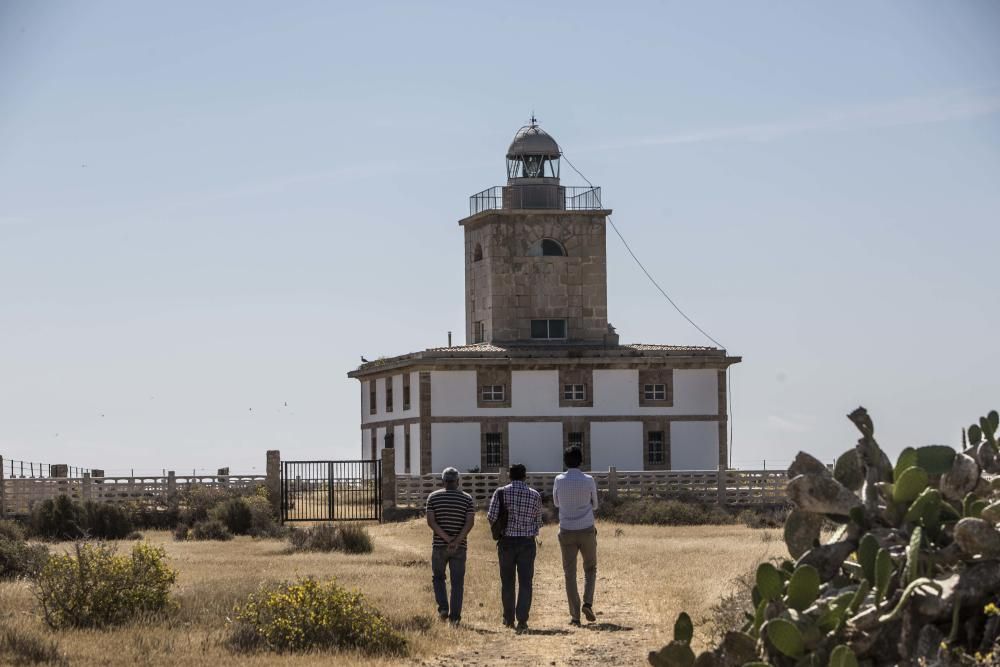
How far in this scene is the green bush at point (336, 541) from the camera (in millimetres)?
27250

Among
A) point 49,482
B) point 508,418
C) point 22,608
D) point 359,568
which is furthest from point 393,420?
point 22,608

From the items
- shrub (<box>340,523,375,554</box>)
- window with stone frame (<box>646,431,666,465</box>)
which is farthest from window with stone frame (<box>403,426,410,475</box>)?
shrub (<box>340,523,375,554</box>)

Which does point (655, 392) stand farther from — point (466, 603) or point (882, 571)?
point (882, 571)

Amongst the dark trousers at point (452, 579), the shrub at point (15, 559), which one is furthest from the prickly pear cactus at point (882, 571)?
the shrub at point (15, 559)

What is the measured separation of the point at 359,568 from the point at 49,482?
842 inches

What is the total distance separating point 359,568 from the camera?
72.4 ft

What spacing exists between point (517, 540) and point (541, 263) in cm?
3613

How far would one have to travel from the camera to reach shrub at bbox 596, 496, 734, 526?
1448 inches

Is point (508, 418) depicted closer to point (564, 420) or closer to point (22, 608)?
point (564, 420)

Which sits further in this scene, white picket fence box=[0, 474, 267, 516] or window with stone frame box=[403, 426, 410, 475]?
window with stone frame box=[403, 426, 410, 475]

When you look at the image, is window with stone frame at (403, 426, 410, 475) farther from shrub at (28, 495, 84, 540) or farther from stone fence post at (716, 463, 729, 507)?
shrub at (28, 495, 84, 540)

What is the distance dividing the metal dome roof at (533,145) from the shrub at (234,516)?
62.8ft

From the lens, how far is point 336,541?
91.0 feet

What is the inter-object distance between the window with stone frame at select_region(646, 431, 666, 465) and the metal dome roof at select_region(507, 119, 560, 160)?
10.3 metres
